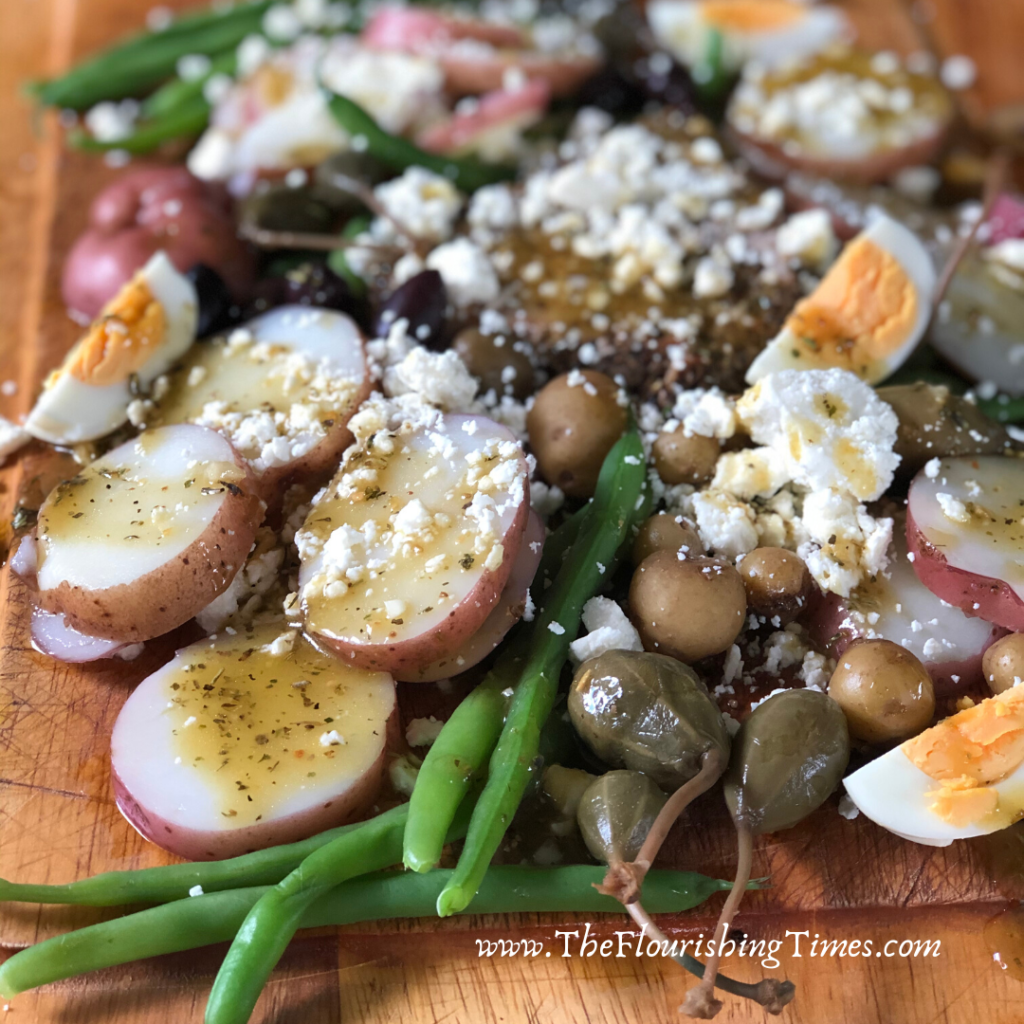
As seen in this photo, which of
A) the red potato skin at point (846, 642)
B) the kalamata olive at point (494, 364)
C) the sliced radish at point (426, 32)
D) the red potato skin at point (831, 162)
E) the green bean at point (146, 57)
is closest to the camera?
the red potato skin at point (846, 642)

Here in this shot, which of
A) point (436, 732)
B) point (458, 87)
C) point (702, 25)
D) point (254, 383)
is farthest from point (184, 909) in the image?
point (702, 25)

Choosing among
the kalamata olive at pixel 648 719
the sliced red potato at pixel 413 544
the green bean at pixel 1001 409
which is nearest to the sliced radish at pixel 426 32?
the sliced red potato at pixel 413 544

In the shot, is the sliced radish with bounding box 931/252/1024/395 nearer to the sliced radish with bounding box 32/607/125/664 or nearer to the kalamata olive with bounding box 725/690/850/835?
the kalamata olive with bounding box 725/690/850/835

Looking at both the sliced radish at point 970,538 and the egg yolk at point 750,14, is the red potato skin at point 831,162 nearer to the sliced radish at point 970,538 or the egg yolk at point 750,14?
the egg yolk at point 750,14

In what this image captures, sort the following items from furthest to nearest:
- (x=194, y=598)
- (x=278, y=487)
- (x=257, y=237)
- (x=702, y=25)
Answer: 1. (x=702, y=25)
2. (x=257, y=237)
3. (x=278, y=487)
4. (x=194, y=598)

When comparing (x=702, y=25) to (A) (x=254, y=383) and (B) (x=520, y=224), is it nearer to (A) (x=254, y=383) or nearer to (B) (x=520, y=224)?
(B) (x=520, y=224)
